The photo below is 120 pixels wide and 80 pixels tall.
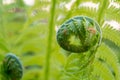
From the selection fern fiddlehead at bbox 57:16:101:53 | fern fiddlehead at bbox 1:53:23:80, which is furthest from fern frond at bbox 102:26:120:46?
fern fiddlehead at bbox 1:53:23:80

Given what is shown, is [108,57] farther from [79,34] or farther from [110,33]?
[79,34]

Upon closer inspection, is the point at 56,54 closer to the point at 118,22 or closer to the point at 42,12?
the point at 42,12

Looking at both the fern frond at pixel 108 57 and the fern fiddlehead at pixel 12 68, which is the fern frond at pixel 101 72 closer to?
the fern frond at pixel 108 57

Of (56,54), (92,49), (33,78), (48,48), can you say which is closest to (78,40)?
(92,49)

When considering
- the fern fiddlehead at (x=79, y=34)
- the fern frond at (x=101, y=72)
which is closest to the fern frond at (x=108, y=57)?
→ the fern frond at (x=101, y=72)

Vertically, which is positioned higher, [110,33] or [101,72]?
[110,33]

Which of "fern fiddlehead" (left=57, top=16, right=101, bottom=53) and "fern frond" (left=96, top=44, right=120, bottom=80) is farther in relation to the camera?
"fern frond" (left=96, top=44, right=120, bottom=80)

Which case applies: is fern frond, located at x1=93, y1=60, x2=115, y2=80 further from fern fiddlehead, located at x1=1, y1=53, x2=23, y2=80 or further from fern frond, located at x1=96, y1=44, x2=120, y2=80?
fern fiddlehead, located at x1=1, y1=53, x2=23, y2=80

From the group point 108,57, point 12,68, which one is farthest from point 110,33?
point 12,68
